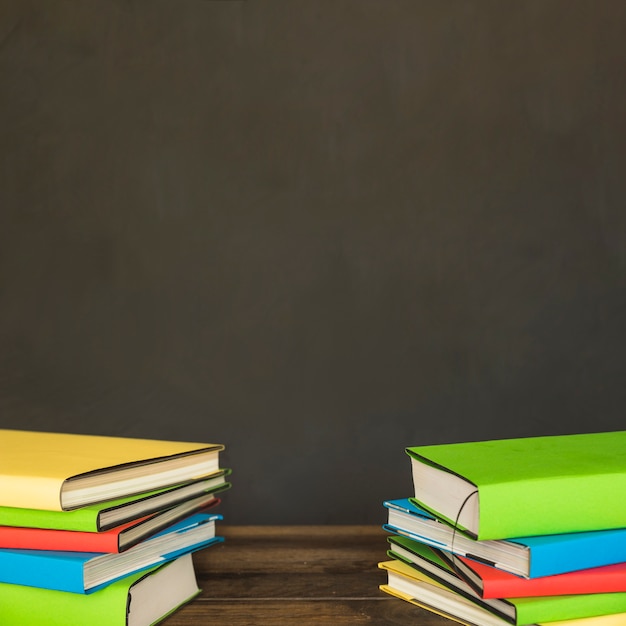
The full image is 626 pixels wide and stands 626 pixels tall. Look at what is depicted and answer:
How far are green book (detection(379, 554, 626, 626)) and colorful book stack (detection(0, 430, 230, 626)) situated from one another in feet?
0.87

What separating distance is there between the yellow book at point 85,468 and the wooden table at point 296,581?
5.3 inches

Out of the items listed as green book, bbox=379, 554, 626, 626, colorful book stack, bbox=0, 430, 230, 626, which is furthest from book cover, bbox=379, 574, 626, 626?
colorful book stack, bbox=0, 430, 230, 626

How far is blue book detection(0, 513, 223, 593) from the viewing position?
641mm

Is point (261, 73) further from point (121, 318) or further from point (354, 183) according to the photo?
point (121, 318)

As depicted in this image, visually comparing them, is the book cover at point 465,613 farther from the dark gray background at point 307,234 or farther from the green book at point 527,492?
the dark gray background at point 307,234

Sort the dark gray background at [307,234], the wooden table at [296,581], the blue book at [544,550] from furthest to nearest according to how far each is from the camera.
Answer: the dark gray background at [307,234] < the wooden table at [296,581] < the blue book at [544,550]

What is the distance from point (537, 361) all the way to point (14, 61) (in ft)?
3.59

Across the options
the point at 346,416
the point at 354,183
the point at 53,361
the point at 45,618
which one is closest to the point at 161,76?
the point at 354,183

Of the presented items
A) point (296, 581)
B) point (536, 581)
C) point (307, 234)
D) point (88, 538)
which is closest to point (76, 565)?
point (88, 538)

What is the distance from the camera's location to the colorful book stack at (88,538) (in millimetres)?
648

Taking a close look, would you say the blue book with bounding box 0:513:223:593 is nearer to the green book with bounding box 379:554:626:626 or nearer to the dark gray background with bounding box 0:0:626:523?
the green book with bounding box 379:554:626:626

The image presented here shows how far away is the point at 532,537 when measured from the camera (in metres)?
0.62

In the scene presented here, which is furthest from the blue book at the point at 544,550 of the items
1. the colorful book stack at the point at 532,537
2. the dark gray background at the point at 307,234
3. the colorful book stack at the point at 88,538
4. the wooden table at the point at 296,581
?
the dark gray background at the point at 307,234

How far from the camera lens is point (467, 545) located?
65 cm
